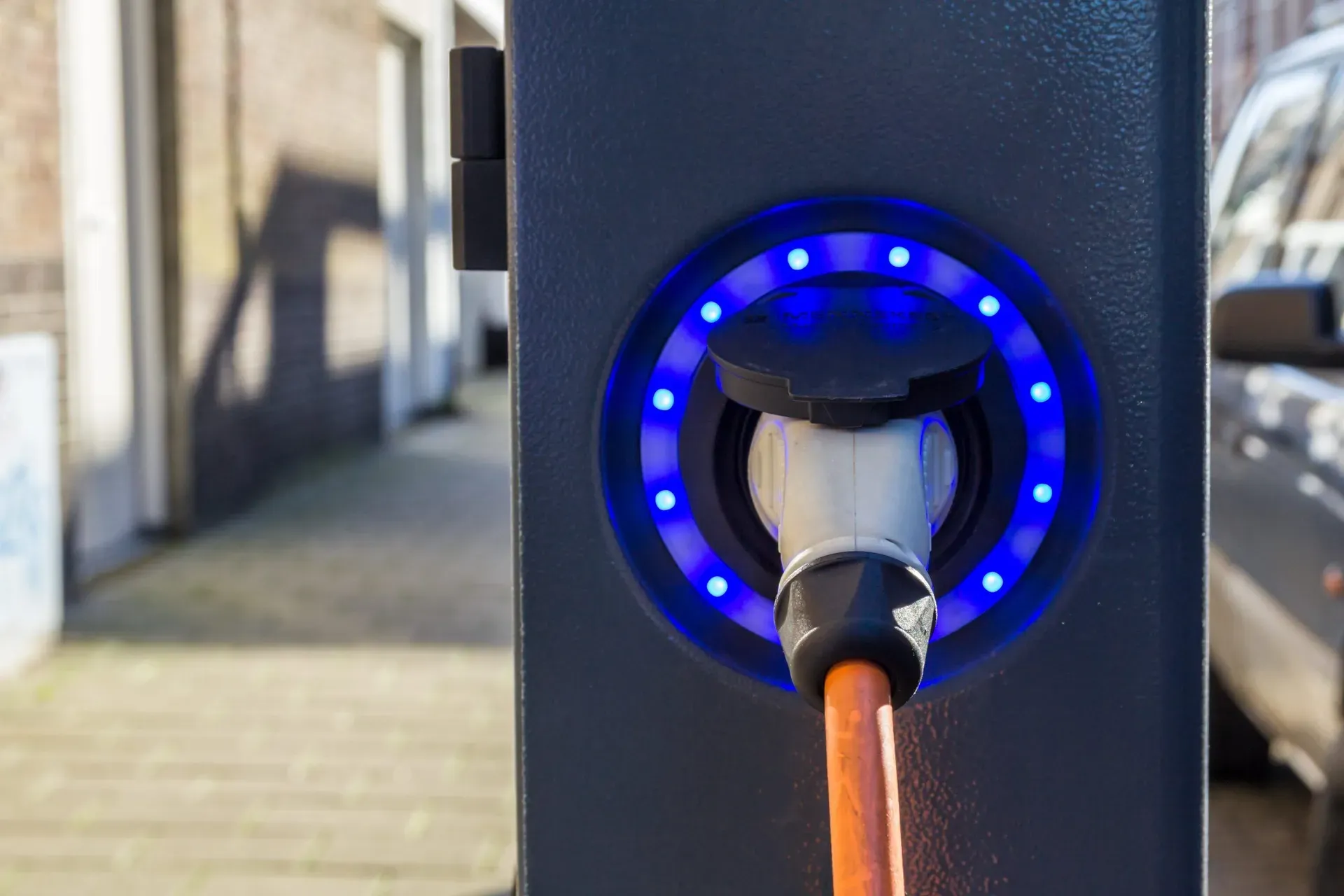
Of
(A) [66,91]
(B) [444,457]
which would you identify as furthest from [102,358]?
(B) [444,457]

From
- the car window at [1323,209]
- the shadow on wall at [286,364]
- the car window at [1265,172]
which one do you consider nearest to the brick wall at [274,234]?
the shadow on wall at [286,364]

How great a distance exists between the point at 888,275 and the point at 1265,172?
12.7ft

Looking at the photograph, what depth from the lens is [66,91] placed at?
582 cm

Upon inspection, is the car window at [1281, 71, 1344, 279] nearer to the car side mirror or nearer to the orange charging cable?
the car side mirror

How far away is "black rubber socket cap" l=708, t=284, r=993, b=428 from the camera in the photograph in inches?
23.9

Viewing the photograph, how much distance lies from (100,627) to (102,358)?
1486 mm

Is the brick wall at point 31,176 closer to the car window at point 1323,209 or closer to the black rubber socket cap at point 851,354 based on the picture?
the car window at point 1323,209

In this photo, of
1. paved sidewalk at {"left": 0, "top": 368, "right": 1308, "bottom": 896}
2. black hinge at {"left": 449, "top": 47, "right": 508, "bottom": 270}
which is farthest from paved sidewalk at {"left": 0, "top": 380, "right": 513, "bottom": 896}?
black hinge at {"left": 449, "top": 47, "right": 508, "bottom": 270}

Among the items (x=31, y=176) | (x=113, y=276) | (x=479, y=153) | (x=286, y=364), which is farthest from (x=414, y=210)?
(x=479, y=153)

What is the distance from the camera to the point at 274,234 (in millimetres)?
8539

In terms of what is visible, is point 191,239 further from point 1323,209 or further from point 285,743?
point 1323,209

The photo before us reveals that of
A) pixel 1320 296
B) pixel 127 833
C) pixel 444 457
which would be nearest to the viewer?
pixel 1320 296

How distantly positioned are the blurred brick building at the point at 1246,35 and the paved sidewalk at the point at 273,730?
1268 centimetres

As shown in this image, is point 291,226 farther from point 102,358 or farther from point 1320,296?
point 1320,296
